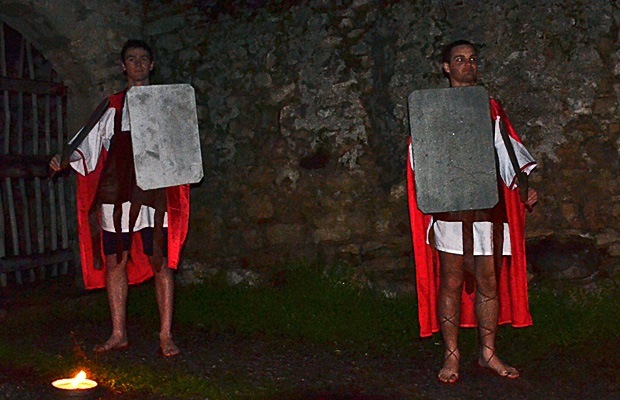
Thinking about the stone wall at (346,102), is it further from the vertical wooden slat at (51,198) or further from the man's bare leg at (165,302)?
the man's bare leg at (165,302)

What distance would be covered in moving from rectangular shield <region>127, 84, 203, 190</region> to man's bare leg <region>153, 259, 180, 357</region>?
0.50 meters

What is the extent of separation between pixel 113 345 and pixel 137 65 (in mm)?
1448

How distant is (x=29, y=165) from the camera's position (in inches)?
211

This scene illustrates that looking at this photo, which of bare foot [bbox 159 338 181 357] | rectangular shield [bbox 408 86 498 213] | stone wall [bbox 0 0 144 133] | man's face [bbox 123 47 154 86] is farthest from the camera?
stone wall [bbox 0 0 144 133]

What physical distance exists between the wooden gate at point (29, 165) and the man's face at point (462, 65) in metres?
3.19

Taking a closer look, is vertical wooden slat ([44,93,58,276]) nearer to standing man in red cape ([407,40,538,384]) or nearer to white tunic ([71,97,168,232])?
white tunic ([71,97,168,232])

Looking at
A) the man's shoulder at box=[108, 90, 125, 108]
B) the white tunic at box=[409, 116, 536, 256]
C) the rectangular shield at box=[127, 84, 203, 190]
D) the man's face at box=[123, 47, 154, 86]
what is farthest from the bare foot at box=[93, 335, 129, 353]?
the white tunic at box=[409, 116, 536, 256]

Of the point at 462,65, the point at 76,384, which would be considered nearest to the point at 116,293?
the point at 76,384

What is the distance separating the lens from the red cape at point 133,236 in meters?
3.86

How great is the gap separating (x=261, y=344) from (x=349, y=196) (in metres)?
1.14

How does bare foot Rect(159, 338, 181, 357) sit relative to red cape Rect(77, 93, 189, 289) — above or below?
below

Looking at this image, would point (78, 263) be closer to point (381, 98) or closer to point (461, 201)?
point (381, 98)

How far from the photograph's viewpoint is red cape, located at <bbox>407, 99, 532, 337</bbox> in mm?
3514

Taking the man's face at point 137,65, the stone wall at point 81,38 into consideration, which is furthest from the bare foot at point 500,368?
the stone wall at point 81,38
